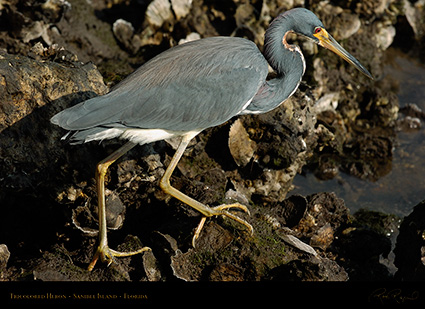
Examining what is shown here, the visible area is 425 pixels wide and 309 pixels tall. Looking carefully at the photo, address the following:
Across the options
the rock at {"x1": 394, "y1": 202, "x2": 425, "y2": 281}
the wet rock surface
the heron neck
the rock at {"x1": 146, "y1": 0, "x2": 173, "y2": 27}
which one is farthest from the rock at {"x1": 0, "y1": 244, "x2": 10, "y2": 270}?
the rock at {"x1": 146, "y1": 0, "x2": 173, "y2": 27}

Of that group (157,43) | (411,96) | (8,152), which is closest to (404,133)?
(411,96)

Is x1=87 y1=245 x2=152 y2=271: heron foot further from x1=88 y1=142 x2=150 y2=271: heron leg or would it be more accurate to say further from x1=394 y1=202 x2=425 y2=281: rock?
x1=394 y1=202 x2=425 y2=281: rock

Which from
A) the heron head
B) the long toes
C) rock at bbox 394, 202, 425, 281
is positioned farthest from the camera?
the heron head

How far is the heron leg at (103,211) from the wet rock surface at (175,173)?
7 centimetres

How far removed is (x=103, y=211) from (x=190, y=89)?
3.71 feet

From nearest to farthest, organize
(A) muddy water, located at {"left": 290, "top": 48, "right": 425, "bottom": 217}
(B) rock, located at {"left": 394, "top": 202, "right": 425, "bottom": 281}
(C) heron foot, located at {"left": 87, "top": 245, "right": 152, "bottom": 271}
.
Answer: (C) heron foot, located at {"left": 87, "top": 245, "right": 152, "bottom": 271} → (B) rock, located at {"left": 394, "top": 202, "right": 425, "bottom": 281} → (A) muddy water, located at {"left": 290, "top": 48, "right": 425, "bottom": 217}

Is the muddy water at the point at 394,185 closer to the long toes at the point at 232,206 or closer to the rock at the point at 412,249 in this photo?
the rock at the point at 412,249

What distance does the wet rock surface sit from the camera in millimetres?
3828

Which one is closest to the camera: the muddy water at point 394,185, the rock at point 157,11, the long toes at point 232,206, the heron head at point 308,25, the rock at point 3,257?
the rock at point 3,257

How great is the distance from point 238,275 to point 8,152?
1.92 metres

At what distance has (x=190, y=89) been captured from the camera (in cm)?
401

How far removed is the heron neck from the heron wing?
15 centimetres

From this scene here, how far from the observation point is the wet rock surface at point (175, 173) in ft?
12.6
